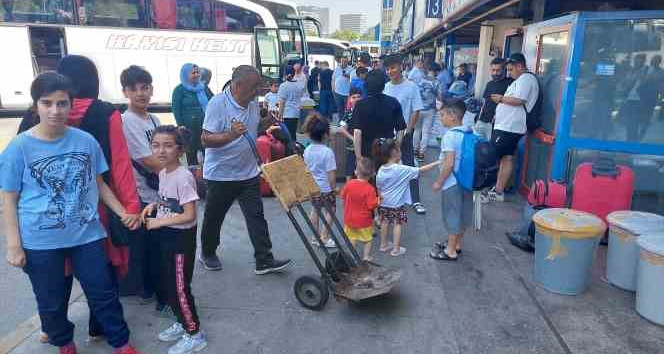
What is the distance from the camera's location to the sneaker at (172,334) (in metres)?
3.05

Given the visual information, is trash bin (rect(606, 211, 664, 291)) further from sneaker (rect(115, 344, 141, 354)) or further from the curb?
the curb

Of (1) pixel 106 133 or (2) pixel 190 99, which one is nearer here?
(1) pixel 106 133

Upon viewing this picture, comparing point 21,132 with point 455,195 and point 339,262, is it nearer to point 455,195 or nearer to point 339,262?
point 339,262

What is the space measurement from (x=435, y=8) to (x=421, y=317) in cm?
1081

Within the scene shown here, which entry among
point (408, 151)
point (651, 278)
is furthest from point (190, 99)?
point (651, 278)

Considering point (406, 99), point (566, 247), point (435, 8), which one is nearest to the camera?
point (566, 247)

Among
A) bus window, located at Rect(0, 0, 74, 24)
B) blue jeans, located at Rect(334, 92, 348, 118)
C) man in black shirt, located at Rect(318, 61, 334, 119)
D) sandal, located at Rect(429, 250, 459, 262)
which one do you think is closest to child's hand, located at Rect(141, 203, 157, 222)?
sandal, located at Rect(429, 250, 459, 262)

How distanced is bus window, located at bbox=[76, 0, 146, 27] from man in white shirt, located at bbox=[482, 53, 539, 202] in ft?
37.8

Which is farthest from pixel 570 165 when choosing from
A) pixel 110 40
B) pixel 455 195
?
pixel 110 40

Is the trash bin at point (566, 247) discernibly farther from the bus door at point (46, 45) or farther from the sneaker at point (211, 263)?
the bus door at point (46, 45)

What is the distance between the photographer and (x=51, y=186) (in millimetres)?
2396

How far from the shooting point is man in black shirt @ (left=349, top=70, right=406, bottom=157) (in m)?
→ 4.65

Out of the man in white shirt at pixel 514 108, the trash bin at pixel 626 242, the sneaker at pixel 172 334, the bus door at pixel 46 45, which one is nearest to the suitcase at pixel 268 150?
the man in white shirt at pixel 514 108

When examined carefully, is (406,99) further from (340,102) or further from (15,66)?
(15,66)
